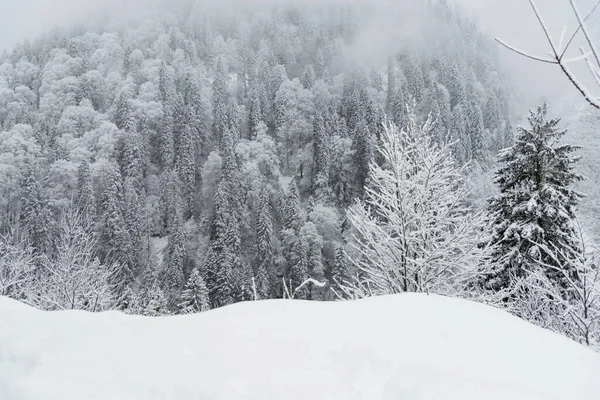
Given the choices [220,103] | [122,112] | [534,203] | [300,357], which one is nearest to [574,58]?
[300,357]

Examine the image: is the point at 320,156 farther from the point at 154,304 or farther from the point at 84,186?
the point at 154,304

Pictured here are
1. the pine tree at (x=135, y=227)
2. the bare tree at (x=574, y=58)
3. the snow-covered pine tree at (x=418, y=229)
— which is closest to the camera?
the bare tree at (x=574, y=58)

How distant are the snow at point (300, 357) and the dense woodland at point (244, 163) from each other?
6.19 m

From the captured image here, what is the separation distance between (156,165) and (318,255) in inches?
1321

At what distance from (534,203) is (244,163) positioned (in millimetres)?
52102

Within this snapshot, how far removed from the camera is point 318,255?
4947 cm

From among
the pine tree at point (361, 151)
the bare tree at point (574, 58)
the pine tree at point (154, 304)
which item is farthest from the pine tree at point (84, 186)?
the bare tree at point (574, 58)

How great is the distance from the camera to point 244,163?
2424 inches

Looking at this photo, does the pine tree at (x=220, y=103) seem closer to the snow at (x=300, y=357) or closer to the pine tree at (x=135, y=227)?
the pine tree at (x=135, y=227)

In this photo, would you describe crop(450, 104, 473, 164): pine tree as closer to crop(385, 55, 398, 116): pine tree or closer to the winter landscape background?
the winter landscape background

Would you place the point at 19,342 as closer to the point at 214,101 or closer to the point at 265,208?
the point at 265,208

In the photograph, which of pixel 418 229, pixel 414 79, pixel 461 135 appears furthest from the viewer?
pixel 414 79

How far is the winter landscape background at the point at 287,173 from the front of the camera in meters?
9.55

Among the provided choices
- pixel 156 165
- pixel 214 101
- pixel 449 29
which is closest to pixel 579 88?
pixel 156 165
